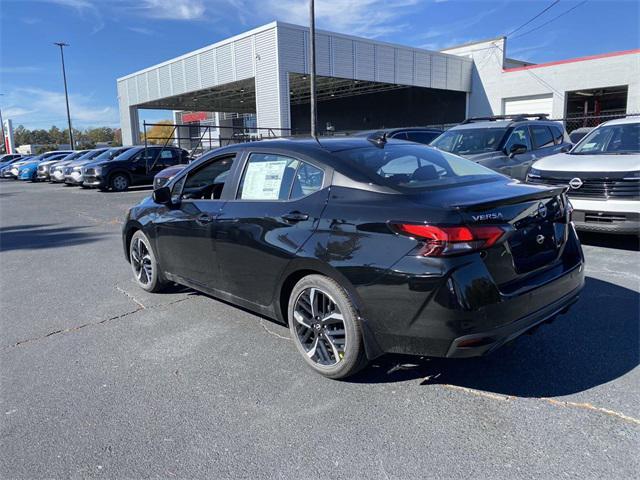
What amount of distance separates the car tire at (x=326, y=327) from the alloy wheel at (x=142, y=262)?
247 centimetres

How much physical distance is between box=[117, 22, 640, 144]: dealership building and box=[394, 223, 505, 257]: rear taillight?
19109 millimetres

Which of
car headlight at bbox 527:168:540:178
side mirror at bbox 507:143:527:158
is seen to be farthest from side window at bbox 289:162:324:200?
side mirror at bbox 507:143:527:158

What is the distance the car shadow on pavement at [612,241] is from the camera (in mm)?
6797

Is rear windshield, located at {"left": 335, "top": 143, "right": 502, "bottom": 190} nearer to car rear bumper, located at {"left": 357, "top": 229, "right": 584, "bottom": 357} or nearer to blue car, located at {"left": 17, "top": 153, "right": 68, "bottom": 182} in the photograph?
car rear bumper, located at {"left": 357, "top": 229, "right": 584, "bottom": 357}

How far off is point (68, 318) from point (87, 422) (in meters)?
2.09

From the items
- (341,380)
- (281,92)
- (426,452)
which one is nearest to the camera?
(426,452)

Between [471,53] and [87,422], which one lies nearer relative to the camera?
[87,422]

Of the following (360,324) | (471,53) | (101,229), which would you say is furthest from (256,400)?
(471,53)

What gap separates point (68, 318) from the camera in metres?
4.71

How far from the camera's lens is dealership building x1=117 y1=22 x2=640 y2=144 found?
25766mm

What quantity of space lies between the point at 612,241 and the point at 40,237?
9.78m

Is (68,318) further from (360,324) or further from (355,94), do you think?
(355,94)

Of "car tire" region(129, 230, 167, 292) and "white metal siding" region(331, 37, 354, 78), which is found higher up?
"white metal siding" region(331, 37, 354, 78)

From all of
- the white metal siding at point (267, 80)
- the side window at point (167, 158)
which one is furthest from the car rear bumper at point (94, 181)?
the white metal siding at point (267, 80)
